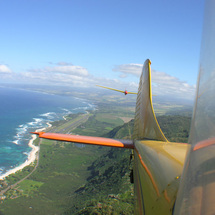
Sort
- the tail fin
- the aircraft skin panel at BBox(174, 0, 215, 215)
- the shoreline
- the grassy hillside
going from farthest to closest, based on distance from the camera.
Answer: the shoreline
the grassy hillside
the tail fin
the aircraft skin panel at BBox(174, 0, 215, 215)

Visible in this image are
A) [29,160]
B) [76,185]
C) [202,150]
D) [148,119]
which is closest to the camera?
[202,150]

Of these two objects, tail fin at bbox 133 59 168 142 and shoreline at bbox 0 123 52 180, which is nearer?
tail fin at bbox 133 59 168 142

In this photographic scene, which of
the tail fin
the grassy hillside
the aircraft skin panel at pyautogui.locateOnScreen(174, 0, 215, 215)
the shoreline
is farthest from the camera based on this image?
the shoreline

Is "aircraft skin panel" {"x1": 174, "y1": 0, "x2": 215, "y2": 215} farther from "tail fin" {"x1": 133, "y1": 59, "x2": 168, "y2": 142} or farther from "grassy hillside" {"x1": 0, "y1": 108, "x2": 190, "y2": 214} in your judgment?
"grassy hillside" {"x1": 0, "y1": 108, "x2": 190, "y2": 214}

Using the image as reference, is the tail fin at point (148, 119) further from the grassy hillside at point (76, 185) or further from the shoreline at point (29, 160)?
the shoreline at point (29, 160)

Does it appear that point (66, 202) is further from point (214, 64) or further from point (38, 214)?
point (214, 64)

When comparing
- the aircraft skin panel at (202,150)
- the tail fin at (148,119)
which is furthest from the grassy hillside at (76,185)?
the aircraft skin panel at (202,150)

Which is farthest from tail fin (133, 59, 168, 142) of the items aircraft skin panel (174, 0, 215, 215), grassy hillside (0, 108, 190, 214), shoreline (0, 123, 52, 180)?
shoreline (0, 123, 52, 180)

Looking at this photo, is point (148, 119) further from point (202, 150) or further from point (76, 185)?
point (76, 185)

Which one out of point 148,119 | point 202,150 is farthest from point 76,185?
point 202,150
